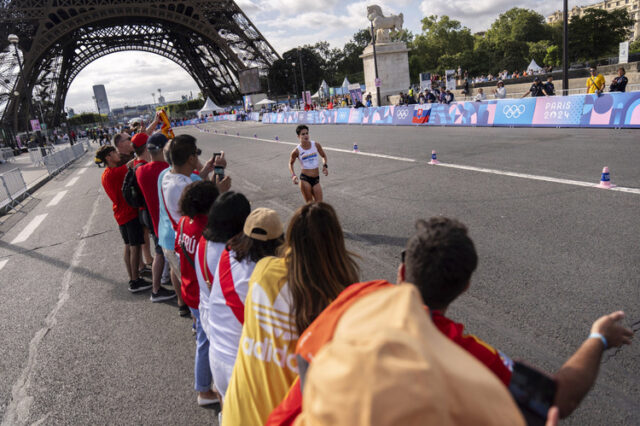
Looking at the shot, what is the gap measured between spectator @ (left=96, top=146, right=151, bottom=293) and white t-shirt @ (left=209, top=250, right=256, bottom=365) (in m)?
3.61

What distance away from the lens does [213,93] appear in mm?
78562

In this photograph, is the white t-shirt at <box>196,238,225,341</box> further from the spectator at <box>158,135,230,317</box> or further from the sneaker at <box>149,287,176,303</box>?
the sneaker at <box>149,287,176,303</box>

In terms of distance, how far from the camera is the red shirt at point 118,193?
547 centimetres

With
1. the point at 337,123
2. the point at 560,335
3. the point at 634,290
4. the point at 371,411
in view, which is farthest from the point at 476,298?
the point at 337,123

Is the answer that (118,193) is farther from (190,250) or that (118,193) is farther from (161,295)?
(190,250)

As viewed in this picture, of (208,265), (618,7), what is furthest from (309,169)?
(618,7)

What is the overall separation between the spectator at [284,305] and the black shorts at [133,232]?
4101 millimetres

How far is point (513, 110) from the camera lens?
1673 centimetres

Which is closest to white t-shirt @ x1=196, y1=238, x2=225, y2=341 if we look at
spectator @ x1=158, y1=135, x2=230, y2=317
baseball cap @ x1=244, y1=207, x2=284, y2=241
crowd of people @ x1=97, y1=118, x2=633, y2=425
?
crowd of people @ x1=97, y1=118, x2=633, y2=425

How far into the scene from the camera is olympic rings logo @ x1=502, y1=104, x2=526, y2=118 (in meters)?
16.4

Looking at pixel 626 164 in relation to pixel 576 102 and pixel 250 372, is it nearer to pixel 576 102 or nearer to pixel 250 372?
pixel 576 102

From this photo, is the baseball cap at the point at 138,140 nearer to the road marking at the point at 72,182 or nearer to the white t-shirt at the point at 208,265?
the white t-shirt at the point at 208,265

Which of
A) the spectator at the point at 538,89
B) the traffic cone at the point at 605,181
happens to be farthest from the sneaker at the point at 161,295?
the spectator at the point at 538,89

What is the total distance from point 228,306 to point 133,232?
3.81 metres
